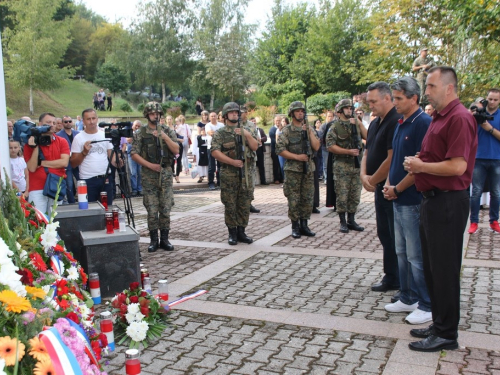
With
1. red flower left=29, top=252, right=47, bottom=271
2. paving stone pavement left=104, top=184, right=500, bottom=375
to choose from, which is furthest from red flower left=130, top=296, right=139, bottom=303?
red flower left=29, top=252, right=47, bottom=271

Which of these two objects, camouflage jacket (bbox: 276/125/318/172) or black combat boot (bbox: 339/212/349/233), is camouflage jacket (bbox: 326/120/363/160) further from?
black combat boot (bbox: 339/212/349/233)

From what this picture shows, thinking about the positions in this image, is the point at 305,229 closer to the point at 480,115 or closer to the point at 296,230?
the point at 296,230

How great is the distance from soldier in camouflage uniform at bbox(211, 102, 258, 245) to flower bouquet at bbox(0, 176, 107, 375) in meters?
4.50

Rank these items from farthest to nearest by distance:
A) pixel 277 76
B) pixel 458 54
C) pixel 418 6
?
1. pixel 277 76
2. pixel 418 6
3. pixel 458 54

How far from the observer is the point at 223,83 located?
2057 inches

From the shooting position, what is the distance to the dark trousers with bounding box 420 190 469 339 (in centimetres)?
407

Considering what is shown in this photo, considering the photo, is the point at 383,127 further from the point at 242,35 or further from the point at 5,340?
the point at 242,35

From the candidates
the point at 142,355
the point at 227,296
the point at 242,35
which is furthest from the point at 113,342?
the point at 242,35

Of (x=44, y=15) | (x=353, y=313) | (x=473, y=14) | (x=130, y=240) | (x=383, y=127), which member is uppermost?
(x=44, y=15)

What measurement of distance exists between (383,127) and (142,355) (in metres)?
3.13

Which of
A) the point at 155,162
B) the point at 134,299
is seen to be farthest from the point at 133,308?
the point at 155,162

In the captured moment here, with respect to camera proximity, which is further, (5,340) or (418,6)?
(418,6)

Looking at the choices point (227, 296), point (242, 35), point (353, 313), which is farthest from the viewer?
point (242, 35)

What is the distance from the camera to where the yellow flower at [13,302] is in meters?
2.31
